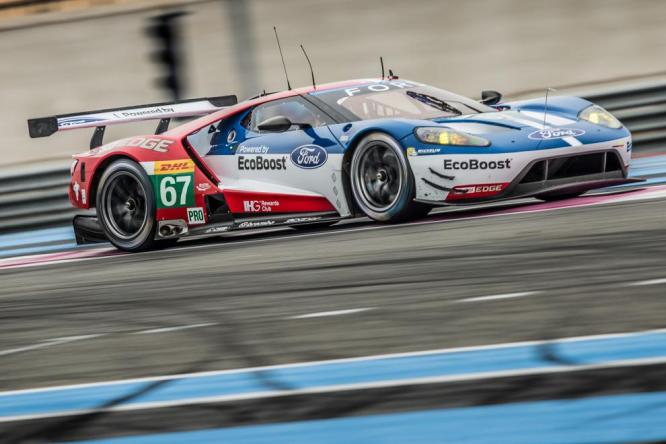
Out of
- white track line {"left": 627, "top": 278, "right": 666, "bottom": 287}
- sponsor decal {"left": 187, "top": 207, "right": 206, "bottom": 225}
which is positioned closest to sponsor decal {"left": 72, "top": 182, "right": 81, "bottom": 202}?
sponsor decal {"left": 187, "top": 207, "right": 206, "bottom": 225}

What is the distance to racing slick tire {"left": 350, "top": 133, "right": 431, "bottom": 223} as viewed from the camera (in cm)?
834

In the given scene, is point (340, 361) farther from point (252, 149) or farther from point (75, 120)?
point (75, 120)

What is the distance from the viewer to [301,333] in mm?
5156

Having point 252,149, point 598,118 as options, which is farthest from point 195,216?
point 598,118

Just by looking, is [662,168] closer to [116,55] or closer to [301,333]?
[301,333]

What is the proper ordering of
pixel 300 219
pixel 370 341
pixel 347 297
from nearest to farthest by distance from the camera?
pixel 370 341, pixel 347 297, pixel 300 219

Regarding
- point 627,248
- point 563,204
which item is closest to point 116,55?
point 563,204

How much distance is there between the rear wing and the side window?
2.25 feet

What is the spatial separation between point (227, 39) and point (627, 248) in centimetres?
967

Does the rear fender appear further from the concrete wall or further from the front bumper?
the concrete wall

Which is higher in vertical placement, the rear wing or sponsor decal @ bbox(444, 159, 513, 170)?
the rear wing

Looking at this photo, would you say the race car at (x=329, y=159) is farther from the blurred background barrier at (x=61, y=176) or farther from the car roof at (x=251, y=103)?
the blurred background barrier at (x=61, y=176)

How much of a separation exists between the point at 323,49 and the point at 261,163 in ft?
20.7

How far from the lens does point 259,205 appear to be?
904 centimetres
